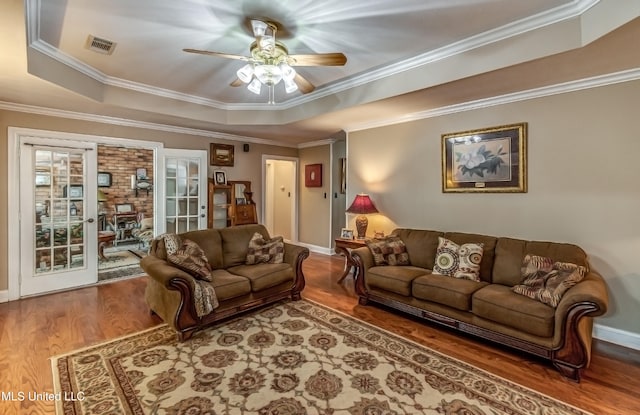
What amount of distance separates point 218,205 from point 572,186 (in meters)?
5.06

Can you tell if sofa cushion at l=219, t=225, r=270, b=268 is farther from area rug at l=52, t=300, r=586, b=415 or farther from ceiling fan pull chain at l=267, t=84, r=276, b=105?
ceiling fan pull chain at l=267, t=84, r=276, b=105

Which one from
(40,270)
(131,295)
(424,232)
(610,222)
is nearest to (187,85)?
(131,295)

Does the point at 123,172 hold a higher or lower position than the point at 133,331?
higher

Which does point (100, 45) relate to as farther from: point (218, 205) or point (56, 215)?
point (218, 205)

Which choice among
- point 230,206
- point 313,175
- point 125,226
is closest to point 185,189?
point 230,206

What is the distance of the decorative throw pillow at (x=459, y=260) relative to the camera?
322 cm

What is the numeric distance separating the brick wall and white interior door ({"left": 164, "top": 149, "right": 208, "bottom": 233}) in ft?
8.83

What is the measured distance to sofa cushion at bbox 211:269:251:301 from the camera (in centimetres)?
308

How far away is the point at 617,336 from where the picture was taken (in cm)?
286

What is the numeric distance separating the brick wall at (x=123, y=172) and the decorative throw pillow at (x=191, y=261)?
199 inches

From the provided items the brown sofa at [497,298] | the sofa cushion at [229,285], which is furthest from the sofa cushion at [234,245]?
the brown sofa at [497,298]

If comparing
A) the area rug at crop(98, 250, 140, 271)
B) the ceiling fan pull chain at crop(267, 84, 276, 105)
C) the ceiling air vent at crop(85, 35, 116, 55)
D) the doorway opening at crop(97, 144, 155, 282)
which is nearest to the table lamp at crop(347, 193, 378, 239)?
the ceiling fan pull chain at crop(267, 84, 276, 105)

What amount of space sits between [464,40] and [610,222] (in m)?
2.15

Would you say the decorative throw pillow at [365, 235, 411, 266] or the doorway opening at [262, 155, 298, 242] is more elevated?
the doorway opening at [262, 155, 298, 242]
